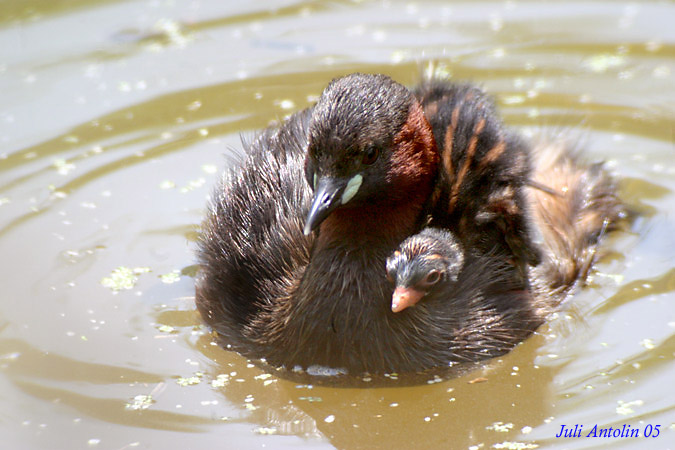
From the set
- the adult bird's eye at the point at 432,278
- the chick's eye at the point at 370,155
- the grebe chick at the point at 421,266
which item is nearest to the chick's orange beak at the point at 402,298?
the grebe chick at the point at 421,266

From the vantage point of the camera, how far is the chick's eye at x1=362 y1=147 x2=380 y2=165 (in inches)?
207

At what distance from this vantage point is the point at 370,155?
5.28 meters

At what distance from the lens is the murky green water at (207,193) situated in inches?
208

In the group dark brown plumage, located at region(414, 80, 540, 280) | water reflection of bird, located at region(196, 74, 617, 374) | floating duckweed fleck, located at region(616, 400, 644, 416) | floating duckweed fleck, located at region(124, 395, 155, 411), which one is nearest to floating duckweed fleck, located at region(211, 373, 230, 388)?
water reflection of bird, located at region(196, 74, 617, 374)

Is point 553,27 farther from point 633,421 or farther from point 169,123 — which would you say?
point 633,421

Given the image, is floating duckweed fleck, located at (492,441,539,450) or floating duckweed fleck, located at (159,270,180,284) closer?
floating duckweed fleck, located at (492,441,539,450)

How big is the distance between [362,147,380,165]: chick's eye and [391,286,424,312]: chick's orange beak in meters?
0.63

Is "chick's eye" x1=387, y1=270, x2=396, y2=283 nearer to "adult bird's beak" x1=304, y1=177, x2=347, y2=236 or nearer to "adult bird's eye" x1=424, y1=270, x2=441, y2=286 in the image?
"adult bird's eye" x1=424, y1=270, x2=441, y2=286

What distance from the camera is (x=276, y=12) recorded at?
33.6 feet

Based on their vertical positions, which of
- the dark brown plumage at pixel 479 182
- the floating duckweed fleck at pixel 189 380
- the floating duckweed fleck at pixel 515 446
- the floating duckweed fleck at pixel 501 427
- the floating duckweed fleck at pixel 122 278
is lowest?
the floating duckweed fleck at pixel 501 427

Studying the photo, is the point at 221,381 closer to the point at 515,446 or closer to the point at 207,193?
the point at 515,446

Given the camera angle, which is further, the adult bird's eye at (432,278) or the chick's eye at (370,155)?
the adult bird's eye at (432,278)

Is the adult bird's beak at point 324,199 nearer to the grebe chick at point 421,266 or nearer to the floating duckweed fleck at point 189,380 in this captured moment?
the grebe chick at point 421,266

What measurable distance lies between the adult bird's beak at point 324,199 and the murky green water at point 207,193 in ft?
3.05
